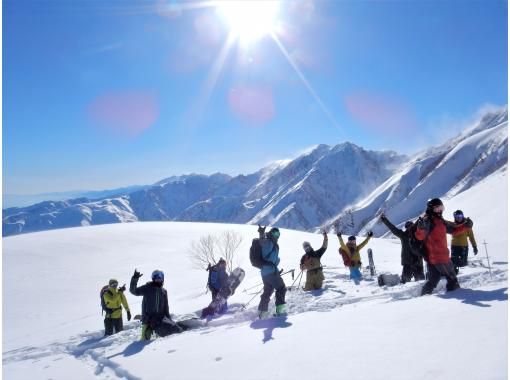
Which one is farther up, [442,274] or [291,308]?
[442,274]

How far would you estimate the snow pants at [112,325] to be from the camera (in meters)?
11.2

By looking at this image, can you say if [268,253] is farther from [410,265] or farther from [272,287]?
[410,265]

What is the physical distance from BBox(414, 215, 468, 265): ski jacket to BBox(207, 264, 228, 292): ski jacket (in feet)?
22.0

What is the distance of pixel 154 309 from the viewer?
8914mm

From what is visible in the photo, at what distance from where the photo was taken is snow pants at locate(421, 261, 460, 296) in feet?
25.4

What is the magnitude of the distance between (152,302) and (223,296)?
358 cm

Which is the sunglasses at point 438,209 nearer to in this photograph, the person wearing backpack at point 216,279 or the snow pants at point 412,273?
the snow pants at point 412,273

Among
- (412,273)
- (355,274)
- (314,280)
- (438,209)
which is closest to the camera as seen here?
(438,209)

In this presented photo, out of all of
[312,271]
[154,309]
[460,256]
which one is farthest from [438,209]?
[154,309]

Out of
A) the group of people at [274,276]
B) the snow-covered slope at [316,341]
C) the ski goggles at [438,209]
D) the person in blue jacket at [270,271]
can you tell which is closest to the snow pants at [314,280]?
the snow-covered slope at [316,341]

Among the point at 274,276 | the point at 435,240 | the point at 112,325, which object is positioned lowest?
the point at 112,325

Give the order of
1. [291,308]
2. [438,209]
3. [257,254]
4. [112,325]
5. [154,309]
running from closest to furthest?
[438,209], [257,254], [154,309], [291,308], [112,325]

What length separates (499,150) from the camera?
7092 inches

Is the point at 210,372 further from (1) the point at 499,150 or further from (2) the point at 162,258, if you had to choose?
(1) the point at 499,150
